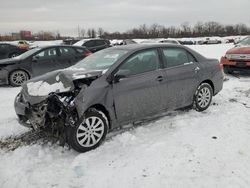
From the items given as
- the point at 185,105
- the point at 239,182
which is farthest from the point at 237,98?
the point at 239,182

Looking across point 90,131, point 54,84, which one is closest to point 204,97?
point 90,131

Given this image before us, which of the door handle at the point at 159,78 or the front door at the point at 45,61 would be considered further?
the front door at the point at 45,61

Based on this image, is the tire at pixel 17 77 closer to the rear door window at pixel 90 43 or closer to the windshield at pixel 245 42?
the windshield at pixel 245 42

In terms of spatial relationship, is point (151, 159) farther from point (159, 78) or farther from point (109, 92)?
point (159, 78)

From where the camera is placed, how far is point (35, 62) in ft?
33.8

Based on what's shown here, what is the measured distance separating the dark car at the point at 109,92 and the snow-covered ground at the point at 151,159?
0.33 metres

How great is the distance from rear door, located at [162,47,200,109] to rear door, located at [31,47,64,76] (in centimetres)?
596

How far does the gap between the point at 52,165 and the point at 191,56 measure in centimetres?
362

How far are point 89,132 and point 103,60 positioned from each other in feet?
4.91

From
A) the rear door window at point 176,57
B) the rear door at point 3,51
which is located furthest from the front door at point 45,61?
the rear door at point 3,51

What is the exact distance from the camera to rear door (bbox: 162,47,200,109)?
218 inches

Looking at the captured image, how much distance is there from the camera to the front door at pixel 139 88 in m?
4.80

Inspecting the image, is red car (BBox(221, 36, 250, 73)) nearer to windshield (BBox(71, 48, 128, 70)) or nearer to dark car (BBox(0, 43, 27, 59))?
windshield (BBox(71, 48, 128, 70))

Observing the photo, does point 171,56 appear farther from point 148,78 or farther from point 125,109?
point 125,109
